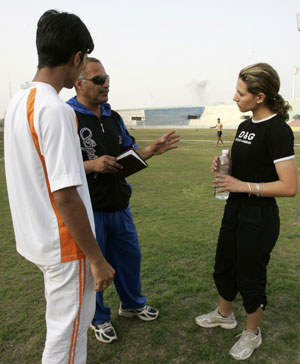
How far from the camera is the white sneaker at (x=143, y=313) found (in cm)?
294

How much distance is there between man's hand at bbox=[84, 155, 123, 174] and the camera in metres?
2.37

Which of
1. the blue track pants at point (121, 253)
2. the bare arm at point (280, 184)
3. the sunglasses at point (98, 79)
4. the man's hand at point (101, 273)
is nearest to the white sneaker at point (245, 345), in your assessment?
the blue track pants at point (121, 253)

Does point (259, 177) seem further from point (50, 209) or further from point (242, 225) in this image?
point (50, 209)

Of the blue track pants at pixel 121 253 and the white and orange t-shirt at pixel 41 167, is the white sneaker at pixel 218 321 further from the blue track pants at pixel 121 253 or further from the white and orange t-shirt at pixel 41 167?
the white and orange t-shirt at pixel 41 167

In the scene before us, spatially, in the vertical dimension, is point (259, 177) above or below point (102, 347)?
above

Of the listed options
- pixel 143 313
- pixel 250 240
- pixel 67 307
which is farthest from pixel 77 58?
pixel 143 313

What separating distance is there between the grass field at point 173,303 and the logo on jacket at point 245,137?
1.65m

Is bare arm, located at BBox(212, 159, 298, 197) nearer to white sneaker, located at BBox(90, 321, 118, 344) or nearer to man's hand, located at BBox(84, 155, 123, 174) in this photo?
man's hand, located at BBox(84, 155, 123, 174)

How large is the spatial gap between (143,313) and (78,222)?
73.3 inches

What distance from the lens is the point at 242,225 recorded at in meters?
2.42

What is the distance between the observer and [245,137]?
2342mm

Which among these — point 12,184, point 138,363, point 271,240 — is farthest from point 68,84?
point 138,363

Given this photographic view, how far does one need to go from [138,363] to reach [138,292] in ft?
2.22

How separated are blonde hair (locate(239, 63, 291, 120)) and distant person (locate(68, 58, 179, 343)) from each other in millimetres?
891
